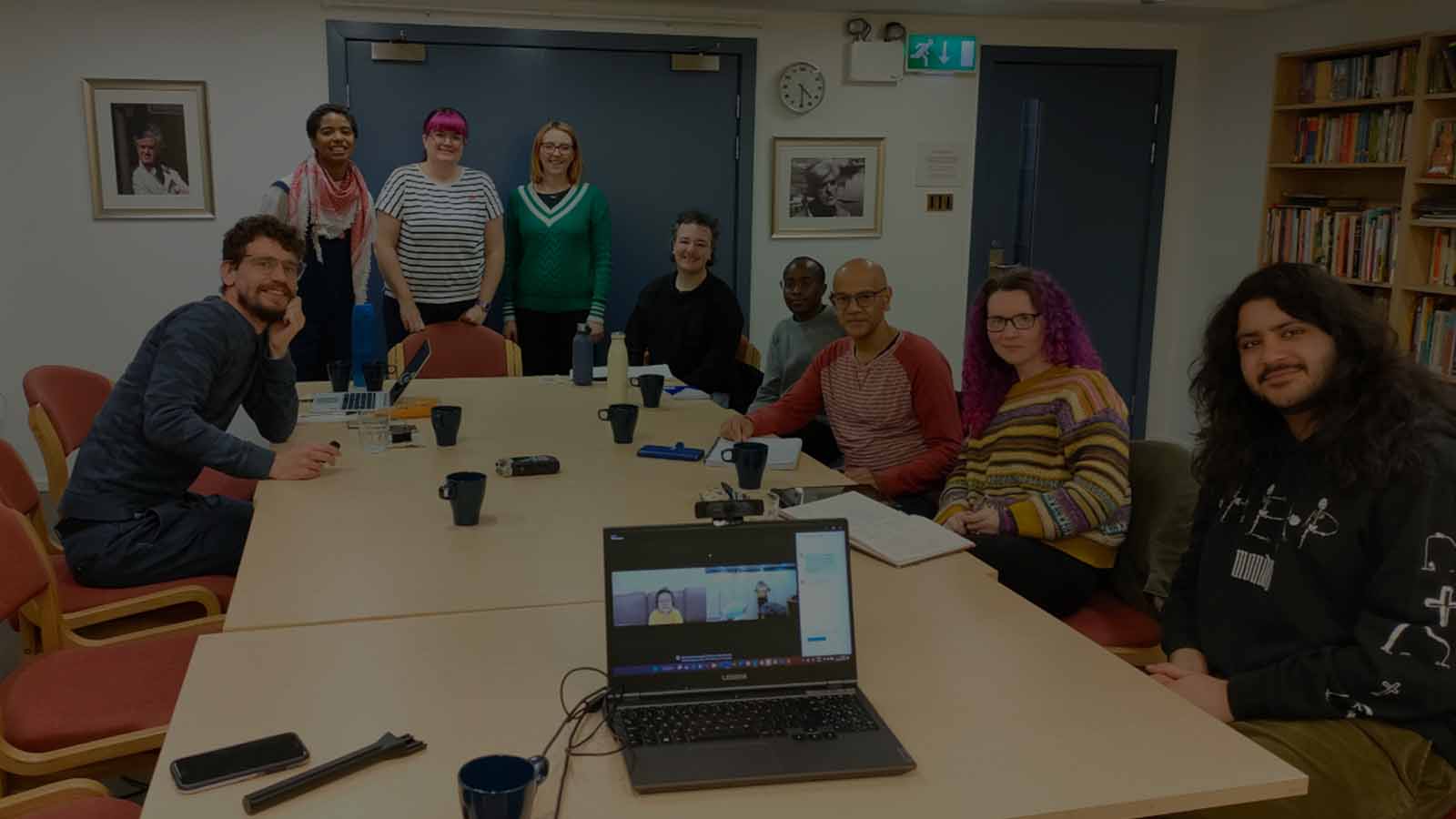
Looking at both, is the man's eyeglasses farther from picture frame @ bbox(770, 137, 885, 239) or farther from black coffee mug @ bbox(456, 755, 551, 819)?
picture frame @ bbox(770, 137, 885, 239)

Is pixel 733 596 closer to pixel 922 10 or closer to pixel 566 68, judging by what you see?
pixel 566 68

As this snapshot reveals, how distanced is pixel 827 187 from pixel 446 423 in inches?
132

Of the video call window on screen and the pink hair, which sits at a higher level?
the pink hair

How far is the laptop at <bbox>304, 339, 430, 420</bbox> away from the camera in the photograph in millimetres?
3232

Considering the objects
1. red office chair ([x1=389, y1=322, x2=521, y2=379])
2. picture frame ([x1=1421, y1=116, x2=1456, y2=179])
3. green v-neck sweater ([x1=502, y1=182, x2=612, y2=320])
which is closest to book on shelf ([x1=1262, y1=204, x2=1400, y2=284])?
picture frame ([x1=1421, y1=116, x2=1456, y2=179])

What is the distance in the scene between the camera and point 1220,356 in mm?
2020

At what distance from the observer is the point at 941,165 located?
19.3 ft

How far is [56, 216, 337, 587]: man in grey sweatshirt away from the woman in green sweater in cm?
224

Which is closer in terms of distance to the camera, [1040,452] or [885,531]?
[885,531]

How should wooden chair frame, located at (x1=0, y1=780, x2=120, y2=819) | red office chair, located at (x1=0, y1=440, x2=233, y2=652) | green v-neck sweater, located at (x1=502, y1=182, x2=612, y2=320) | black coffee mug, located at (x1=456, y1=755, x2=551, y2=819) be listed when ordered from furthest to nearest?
green v-neck sweater, located at (x1=502, y1=182, x2=612, y2=320) → red office chair, located at (x1=0, y1=440, x2=233, y2=652) → wooden chair frame, located at (x1=0, y1=780, x2=120, y2=819) → black coffee mug, located at (x1=456, y1=755, x2=551, y2=819)

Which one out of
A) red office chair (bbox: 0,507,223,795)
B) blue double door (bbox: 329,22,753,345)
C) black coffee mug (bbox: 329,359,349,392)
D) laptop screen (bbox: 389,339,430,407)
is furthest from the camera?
blue double door (bbox: 329,22,753,345)

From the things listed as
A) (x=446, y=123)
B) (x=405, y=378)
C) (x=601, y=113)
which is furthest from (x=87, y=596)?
(x=601, y=113)

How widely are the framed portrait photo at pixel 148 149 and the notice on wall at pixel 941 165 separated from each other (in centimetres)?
338

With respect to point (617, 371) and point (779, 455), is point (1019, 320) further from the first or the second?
point (617, 371)
